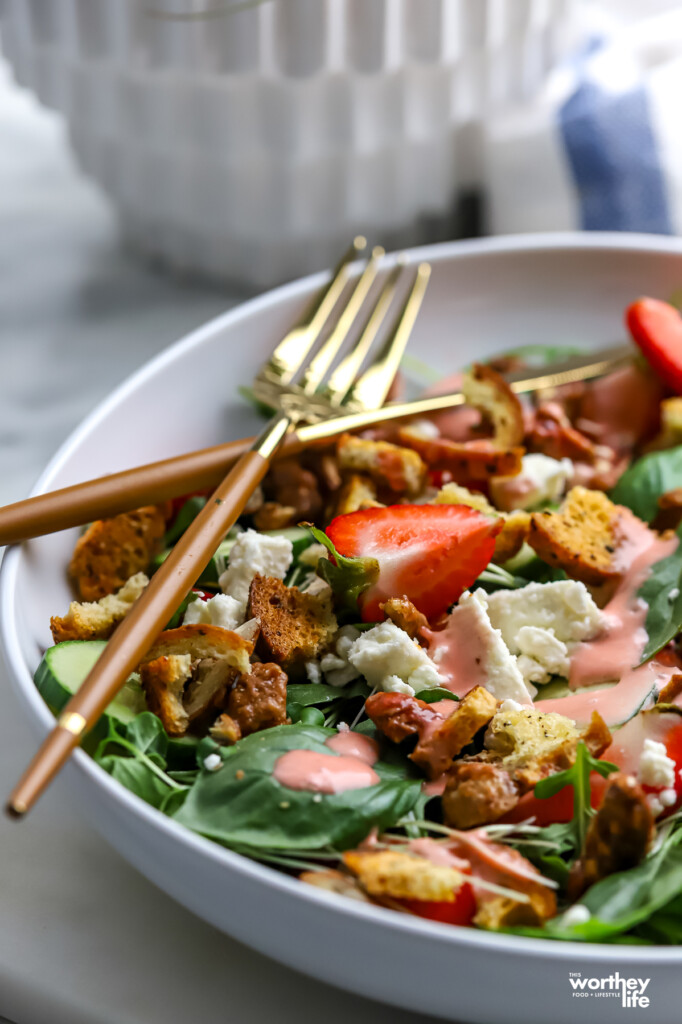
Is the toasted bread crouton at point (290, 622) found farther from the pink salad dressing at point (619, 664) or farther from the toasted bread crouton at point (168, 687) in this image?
the pink salad dressing at point (619, 664)

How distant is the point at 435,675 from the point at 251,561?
23 cm

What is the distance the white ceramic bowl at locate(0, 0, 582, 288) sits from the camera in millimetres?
1595

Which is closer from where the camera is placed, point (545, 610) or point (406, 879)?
point (406, 879)

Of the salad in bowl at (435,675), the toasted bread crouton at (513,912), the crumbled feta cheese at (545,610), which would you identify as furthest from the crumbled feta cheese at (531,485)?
the toasted bread crouton at (513,912)

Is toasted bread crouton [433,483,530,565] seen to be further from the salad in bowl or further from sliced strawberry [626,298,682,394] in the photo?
sliced strawberry [626,298,682,394]

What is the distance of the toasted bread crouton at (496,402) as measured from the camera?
4.44 ft

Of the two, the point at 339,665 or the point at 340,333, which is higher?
the point at 340,333

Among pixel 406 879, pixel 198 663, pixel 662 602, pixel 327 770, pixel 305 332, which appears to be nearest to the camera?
pixel 406 879

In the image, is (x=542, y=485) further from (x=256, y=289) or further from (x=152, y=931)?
(x=256, y=289)

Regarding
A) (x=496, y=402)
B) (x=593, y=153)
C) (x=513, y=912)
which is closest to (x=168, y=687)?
(x=513, y=912)

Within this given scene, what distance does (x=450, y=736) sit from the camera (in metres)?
0.93

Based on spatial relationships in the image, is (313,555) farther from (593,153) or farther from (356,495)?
(593,153)

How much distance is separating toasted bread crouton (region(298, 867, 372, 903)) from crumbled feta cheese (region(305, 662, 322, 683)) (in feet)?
0.80

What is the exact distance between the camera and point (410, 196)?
183 centimetres
